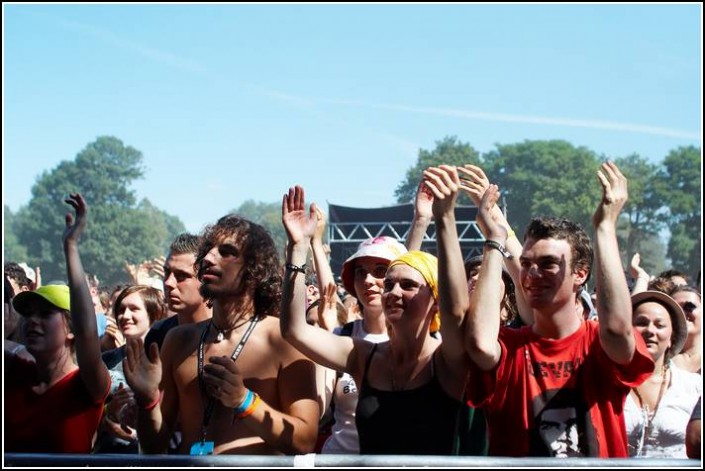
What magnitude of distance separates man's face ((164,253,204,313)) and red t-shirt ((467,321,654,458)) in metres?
1.93

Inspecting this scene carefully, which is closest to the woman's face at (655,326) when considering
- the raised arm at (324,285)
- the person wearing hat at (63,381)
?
the raised arm at (324,285)

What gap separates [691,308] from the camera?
5.75m

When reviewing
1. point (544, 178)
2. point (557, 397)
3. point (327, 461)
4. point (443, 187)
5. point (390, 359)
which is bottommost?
point (327, 461)

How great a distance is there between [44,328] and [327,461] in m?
1.67

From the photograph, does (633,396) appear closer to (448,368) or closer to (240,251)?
(448,368)

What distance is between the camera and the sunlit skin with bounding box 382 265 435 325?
3.36 meters

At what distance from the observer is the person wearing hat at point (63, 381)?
3.51 m

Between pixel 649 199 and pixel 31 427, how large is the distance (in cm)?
8896

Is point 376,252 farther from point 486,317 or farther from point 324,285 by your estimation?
point 486,317

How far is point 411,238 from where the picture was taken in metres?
4.47

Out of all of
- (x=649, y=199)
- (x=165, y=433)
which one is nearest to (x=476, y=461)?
(x=165, y=433)

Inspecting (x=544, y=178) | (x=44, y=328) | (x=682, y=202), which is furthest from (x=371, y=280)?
(x=544, y=178)

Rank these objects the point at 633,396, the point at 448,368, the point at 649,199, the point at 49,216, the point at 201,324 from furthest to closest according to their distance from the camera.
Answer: the point at 49,216 → the point at 649,199 → the point at 633,396 → the point at 201,324 → the point at 448,368

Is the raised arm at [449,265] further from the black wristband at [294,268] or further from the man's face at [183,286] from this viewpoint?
the man's face at [183,286]
